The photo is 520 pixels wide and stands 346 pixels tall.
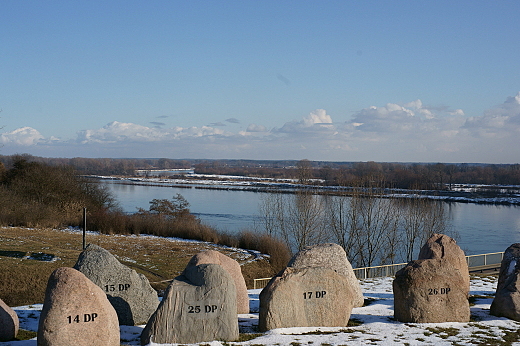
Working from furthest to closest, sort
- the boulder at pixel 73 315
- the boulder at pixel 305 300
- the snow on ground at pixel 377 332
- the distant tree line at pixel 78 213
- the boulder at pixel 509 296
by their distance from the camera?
1. the distant tree line at pixel 78 213
2. the boulder at pixel 509 296
3. the boulder at pixel 305 300
4. the snow on ground at pixel 377 332
5. the boulder at pixel 73 315

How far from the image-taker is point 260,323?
10719 mm

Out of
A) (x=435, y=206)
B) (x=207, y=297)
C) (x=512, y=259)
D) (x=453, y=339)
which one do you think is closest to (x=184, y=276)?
(x=207, y=297)

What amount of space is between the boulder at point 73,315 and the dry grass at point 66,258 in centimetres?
851

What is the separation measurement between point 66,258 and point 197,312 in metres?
13.8

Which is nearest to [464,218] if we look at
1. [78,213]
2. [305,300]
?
[78,213]

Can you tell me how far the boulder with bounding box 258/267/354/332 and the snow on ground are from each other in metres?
0.24

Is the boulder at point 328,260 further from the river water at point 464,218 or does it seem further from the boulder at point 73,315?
the river water at point 464,218

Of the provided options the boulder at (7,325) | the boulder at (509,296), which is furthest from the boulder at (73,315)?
the boulder at (509,296)

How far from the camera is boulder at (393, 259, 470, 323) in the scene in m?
11.8

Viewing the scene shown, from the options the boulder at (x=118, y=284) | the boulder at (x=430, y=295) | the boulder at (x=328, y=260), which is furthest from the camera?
the boulder at (x=328, y=260)

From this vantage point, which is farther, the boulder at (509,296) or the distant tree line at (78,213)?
the distant tree line at (78,213)

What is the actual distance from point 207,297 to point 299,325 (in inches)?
102

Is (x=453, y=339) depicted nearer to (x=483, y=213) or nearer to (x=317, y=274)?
(x=317, y=274)

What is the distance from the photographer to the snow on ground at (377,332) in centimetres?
978
